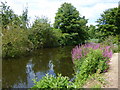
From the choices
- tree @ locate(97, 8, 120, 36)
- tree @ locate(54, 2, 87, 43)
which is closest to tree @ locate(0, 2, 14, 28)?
tree @ locate(54, 2, 87, 43)

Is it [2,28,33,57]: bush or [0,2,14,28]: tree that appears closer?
[2,28,33,57]: bush

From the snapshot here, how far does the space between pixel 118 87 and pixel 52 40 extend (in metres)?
18.5

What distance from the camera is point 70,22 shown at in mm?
24422

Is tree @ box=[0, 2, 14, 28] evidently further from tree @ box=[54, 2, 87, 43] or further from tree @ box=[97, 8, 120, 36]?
tree @ box=[97, 8, 120, 36]

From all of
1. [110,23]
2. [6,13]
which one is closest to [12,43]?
[6,13]

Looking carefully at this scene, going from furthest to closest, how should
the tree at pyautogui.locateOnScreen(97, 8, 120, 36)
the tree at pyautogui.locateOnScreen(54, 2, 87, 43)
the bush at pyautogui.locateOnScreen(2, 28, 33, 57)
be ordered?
the tree at pyautogui.locateOnScreen(54, 2, 87, 43)
the tree at pyautogui.locateOnScreen(97, 8, 120, 36)
the bush at pyautogui.locateOnScreen(2, 28, 33, 57)

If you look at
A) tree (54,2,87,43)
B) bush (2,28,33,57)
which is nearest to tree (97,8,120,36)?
tree (54,2,87,43)

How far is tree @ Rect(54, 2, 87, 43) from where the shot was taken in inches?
955

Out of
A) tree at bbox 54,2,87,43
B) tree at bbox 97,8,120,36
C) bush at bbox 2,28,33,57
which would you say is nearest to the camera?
bush at bbox 2,28,33,57

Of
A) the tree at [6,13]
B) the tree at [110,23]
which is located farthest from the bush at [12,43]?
the tree at [110,23]

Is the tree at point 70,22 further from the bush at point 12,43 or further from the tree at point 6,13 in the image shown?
the bush at point 12,43

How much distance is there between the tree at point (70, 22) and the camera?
955 inches

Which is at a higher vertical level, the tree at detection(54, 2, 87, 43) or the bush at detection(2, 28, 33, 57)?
the tree at detection(54, 2, 87, 43)

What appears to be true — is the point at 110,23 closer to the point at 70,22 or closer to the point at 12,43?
the point at 70,22
